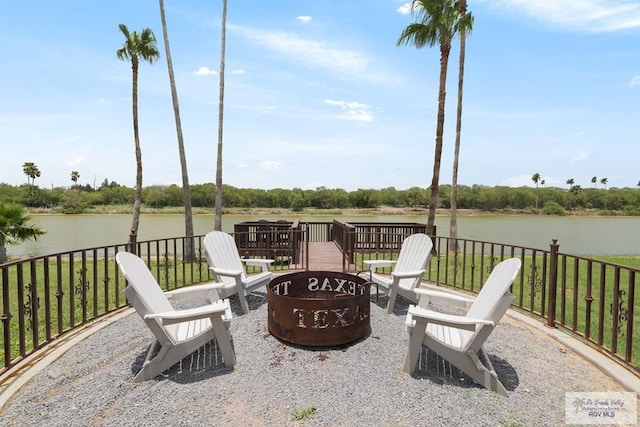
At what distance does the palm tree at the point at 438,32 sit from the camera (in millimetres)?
11336

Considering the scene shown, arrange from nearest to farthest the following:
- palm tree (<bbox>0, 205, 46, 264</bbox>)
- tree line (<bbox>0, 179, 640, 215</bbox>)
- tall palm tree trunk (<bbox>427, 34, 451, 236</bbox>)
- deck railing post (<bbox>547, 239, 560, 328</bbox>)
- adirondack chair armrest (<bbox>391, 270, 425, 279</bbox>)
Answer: deck railing post (<bbox>547, 239, 560, 328</bbox>), adirondack chair armrest (<bbox>391, 270, 425, 279</bbox>), palm tree (<bbox>0, 205, 46, 264</bbox>), tall palm tree trunk (<bbox>427, 34, 451, 236</bbox>), tree line (<bbox>0, 179, 640, 215</bbox>)

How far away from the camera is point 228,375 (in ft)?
8.59

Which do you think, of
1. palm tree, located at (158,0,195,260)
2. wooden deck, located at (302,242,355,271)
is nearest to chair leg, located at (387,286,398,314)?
wooden deck, located at (302,242,355,271)

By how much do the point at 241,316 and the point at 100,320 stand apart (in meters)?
1.63

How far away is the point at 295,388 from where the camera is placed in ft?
7.94

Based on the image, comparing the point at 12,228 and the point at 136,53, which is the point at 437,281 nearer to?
the point at 12,228

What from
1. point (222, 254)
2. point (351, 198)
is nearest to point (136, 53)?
point (222, 254)

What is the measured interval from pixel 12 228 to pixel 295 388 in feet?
39.9

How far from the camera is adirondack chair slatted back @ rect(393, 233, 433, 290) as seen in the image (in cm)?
440

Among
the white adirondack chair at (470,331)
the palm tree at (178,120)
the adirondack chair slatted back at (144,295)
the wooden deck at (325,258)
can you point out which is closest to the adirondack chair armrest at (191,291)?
the adirondack chair slatted back at (144,295)

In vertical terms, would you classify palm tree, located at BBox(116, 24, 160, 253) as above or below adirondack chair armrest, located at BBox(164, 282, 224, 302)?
above
